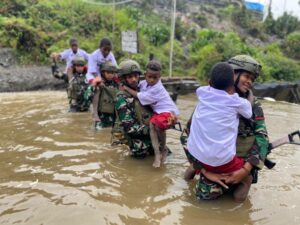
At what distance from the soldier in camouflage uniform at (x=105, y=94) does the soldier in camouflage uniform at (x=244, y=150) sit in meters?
3.15

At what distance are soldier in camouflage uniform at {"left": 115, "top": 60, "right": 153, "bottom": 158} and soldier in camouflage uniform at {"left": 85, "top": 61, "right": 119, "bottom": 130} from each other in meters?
1.61

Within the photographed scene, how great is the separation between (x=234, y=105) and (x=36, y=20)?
15.7 metres

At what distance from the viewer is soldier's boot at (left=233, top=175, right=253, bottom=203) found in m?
3.88

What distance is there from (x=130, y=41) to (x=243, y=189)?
31.4 ft

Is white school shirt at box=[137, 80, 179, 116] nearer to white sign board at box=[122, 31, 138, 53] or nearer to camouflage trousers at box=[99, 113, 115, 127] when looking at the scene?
camouflage trousers at box=[99, 113, 115, 127]

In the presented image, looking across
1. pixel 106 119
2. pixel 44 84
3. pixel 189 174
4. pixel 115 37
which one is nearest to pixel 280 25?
pixel 115 37

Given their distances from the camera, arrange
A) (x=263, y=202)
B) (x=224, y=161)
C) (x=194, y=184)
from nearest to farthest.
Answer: (x=224, y=161) → (x=263, y=202) → (x=194, y=184)

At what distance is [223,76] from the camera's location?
366cm

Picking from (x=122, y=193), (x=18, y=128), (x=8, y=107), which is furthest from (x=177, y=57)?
(x=122, y=193)

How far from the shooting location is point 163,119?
490 cm

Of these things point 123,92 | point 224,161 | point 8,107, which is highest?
point 123,92

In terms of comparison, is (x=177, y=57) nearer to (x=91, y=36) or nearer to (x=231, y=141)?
(x=91, y=36)

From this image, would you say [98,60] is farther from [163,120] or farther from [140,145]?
[163,120]

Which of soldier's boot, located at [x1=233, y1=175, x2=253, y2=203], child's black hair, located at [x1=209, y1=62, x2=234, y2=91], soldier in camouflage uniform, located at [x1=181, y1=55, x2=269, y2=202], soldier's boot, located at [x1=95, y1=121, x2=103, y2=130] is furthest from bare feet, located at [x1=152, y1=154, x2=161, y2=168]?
soldier's boot, located at [x1=95, y1=121, x2=103, y2=130]
